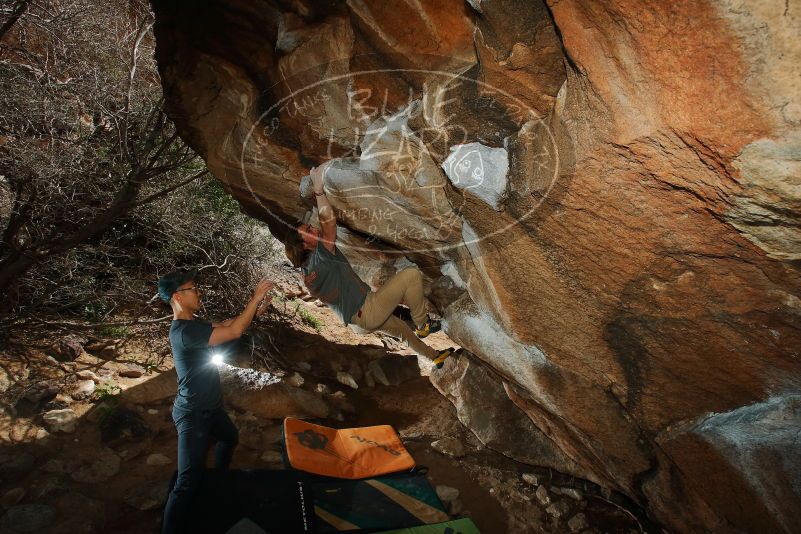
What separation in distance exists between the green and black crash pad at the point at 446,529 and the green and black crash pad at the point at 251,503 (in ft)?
2.04

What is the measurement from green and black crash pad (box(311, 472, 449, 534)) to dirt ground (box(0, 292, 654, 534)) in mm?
515

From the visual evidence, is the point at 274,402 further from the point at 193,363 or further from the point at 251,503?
the point at 193,363

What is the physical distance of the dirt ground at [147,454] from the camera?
3182 millimetres

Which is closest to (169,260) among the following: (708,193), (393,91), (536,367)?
(393,91)

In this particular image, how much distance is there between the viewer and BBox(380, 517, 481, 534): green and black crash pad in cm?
288

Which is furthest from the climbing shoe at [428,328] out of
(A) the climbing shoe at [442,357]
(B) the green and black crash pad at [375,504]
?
(B) the green and black crash pad at [375,504]

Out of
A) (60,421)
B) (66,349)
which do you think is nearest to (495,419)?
(60,421)

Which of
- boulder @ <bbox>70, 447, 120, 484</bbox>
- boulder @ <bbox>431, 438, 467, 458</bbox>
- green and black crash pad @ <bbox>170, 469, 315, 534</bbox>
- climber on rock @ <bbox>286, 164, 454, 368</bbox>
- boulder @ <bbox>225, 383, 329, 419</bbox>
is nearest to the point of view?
green and black crash pad @ <bbox>170, 469, 315, 534</bbox>

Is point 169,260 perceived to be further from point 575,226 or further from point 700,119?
point 700,119

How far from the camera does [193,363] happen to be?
8.95 feet

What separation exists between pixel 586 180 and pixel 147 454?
4.10 m

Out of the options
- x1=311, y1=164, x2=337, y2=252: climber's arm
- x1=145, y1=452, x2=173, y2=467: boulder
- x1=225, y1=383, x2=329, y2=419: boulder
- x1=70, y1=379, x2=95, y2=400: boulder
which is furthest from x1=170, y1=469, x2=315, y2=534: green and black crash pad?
x1=70, y1=379, x2=95, y2=400: boulder

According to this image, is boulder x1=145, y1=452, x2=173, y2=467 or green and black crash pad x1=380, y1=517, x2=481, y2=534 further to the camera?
boulder x1=145, y1=452, x2=173, y2=467

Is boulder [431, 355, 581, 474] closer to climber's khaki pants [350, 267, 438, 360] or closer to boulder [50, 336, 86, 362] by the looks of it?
climber's khaki pants [350, 267, 438, 360]
